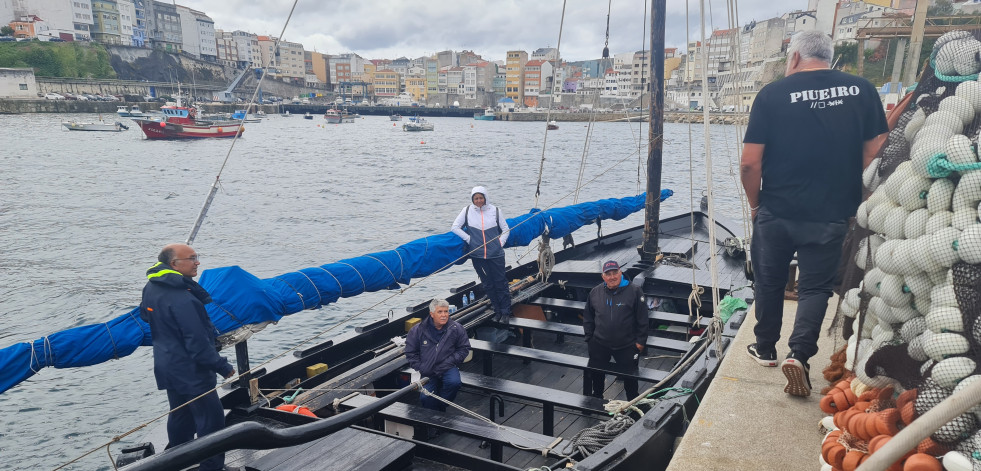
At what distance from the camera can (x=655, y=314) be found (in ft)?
27.1

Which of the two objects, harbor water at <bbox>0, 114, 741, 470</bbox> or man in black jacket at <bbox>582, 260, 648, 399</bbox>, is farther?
harbor water at <bbox>0, 114, 741, 470</bbox>

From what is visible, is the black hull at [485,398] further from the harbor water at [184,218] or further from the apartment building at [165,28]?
the apartment building at [165,28]

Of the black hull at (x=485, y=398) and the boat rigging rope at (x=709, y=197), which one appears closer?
the black hull at (x=485, y=398)

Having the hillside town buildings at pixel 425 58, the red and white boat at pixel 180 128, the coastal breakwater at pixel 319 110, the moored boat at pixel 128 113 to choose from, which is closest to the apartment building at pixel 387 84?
the hillside town buildings at pixel 425 58

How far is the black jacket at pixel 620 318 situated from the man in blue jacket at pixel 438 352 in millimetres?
1504

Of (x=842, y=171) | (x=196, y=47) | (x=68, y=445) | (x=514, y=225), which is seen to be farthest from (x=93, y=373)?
(x=196, y=47)

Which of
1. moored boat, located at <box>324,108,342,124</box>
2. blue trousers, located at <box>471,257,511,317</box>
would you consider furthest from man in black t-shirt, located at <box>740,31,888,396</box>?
moored boat, located at <box>324,108,342,124</box>

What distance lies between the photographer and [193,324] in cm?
475

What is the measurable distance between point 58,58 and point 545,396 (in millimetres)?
128849

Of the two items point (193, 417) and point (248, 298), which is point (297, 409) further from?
point (248, 298)

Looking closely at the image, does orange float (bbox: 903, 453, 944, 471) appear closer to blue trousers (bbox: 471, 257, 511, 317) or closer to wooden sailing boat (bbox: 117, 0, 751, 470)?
wooden sailing boat (bbox: 117, 0, 751, 470)

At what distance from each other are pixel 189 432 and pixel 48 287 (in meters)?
17.1

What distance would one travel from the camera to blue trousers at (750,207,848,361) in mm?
3850

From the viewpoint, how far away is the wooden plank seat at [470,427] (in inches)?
188
